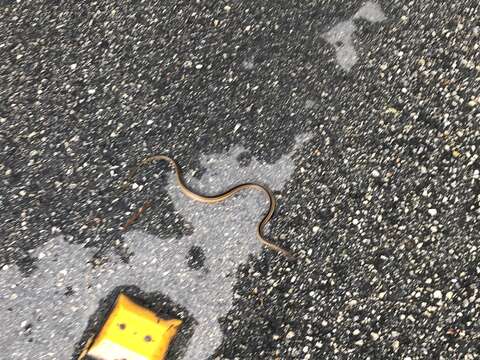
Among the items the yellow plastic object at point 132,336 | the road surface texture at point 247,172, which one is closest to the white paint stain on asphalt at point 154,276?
the road surface texture at point 247,172

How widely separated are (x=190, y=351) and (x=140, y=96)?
1535mm

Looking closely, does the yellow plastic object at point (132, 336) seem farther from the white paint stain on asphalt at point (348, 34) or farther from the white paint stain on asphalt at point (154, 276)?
the white paint stain on asphalt at point (348, 34)

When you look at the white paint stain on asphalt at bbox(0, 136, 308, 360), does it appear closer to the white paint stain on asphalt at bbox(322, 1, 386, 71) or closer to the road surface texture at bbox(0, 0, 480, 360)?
the road surface texture at bbox(0, 0, 480, 360)

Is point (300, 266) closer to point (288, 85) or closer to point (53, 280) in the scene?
point (288, 85)

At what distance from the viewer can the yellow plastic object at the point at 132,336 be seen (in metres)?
2.73

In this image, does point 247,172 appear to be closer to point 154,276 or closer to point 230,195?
point 230,195

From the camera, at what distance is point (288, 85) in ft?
10.3

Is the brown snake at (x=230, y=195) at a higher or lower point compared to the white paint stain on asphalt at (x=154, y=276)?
higher

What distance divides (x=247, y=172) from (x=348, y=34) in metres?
1.10

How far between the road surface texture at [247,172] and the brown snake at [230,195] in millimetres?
48

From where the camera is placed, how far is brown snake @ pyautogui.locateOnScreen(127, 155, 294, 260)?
9.57 ft

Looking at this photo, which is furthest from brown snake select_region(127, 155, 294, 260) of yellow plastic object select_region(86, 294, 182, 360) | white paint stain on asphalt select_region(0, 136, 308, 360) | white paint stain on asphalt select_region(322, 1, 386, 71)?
white paint stain on asphalt select_region(322, 1, 386, 71)

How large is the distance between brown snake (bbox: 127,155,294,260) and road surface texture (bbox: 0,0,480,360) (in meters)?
0.05

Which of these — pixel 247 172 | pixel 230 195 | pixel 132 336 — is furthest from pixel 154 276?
pixel 247 172
